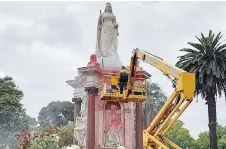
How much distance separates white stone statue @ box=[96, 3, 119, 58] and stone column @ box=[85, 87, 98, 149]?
369 cm

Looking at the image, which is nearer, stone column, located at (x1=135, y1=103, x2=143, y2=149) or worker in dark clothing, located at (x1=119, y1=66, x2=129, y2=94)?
worker in dark clothing, located at (x1=119, y1=66, x2=129, y2=94)

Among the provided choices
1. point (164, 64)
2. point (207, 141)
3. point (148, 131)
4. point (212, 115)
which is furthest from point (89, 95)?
point (207, 141)

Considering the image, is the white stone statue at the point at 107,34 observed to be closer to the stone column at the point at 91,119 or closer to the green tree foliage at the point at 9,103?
the stone column at the point at 91,119

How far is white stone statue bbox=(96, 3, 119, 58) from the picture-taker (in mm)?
31891

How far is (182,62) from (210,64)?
296 cm

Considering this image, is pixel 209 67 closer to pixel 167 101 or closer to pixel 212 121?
pixel 212 121

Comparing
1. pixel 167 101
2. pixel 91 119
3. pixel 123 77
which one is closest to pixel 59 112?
pixel 91 119

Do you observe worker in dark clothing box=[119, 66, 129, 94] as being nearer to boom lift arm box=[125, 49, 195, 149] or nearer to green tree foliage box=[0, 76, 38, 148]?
boom lift arm box=[125, 49, 195, 149]

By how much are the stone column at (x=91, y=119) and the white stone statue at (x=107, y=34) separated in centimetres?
369

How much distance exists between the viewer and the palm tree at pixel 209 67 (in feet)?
112

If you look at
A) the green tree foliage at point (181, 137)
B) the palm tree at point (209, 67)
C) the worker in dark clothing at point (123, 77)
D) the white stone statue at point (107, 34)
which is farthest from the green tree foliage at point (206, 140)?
the worker in dark clothing at point (123, 77)

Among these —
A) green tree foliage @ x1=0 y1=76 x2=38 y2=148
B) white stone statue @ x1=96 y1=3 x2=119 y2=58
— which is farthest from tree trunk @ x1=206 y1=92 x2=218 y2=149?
green tree foliage @ x1=0 y1=76 x2=38 y2=148

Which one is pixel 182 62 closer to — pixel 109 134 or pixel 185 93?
pixel 109 134

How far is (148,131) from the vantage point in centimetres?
2670
